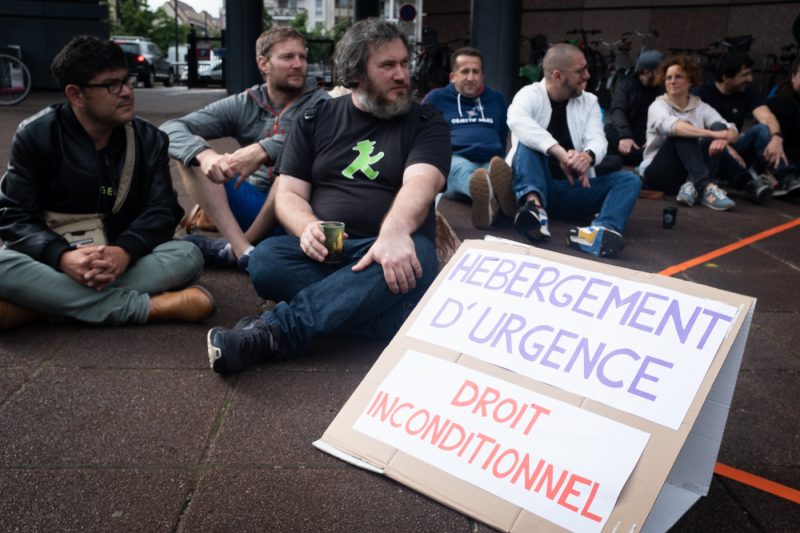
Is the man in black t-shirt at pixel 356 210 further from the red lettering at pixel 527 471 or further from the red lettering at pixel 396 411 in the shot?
the red lettering at pixel 527 471

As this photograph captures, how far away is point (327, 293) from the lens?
2988 mm

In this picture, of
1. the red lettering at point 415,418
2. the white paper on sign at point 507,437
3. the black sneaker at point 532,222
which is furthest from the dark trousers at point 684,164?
the red lettering at point 415,418

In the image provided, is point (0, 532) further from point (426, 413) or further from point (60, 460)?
point (426, 413)

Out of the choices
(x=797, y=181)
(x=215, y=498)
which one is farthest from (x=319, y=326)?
(x=797, y=181)

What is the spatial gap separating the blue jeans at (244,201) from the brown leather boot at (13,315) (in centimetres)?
128

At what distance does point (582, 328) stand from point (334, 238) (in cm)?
112

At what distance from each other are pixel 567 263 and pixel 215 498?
1253 mm

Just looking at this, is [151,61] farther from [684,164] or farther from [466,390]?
[466,390]

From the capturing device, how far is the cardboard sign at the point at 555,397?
1936 mm

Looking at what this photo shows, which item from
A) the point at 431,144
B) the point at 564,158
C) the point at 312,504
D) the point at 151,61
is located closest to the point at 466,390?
the point at 312,504

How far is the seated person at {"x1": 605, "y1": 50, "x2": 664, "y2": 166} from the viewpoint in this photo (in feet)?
24.5

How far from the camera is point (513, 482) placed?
2002 mm

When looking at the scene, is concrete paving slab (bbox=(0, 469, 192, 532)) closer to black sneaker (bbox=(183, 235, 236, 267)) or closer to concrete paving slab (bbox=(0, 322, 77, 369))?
concrete paving slab (bbox=(0, 322, 77, 369))

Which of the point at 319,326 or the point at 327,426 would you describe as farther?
the point at 319,326
